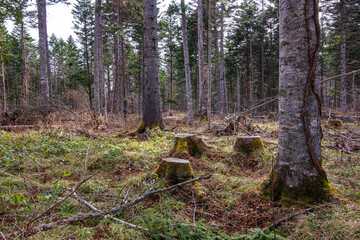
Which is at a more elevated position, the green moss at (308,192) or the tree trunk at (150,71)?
the tree trunk at (150,71)

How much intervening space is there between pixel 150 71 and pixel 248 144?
4961 millimetres

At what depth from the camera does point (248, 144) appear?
4.91 metres

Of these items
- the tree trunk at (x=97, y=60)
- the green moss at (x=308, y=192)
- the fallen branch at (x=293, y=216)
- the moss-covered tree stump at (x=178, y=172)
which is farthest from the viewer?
the tree trunk at (x=97, y=60)

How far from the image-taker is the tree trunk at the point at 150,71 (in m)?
7.74

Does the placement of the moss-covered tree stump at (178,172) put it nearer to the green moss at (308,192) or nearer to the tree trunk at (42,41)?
the green moss at (308,192)

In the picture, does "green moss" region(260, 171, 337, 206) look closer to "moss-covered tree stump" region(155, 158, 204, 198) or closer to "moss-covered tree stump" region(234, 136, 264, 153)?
"moss-covered tree stump" region(155, 158, 204, 198)

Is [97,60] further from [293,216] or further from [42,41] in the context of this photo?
[293,216]

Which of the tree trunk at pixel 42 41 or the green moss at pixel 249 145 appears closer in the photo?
the green moss at pixel 249 145

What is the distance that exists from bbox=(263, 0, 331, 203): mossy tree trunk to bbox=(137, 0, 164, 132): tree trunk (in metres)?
5.77

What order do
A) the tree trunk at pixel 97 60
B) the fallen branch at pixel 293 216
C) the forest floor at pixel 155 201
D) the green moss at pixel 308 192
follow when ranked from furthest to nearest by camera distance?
the tree trunk at pixel 97 60
the green moss at pixel 308 192
the fallen branch at pixel 293 216
the forest floor at pixel 155 201

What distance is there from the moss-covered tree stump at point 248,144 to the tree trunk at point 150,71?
3685 mm

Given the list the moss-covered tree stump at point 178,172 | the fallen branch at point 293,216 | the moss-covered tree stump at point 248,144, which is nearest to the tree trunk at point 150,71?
the moss-covered tree stump at point 248,144

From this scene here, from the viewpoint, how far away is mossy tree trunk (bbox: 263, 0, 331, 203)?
7.95ft

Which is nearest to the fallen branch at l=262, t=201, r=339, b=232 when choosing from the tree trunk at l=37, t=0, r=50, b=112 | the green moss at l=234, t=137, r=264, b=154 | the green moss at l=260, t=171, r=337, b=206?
the green moss at l=260, t=171, r=337, b=206
